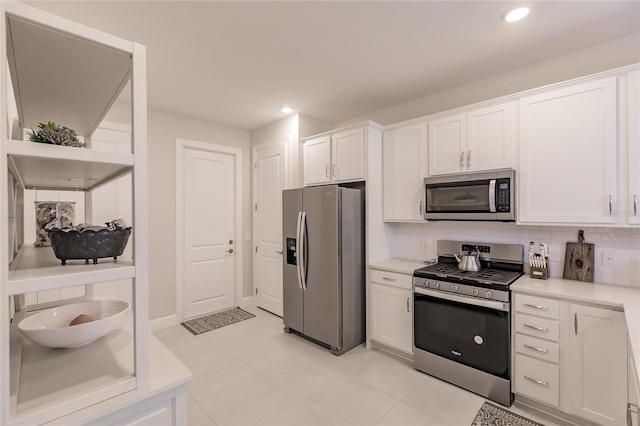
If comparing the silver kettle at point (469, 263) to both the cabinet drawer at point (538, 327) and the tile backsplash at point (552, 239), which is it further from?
the cabinet drawer at point (538, 327)

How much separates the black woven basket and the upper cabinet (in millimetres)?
2491

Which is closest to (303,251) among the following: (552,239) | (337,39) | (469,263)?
(469,263)

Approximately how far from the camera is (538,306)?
6.97 feet

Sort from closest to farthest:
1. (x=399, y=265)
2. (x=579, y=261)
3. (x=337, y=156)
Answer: (x=579, y=261), (x=399, y=265), (x=337, y=156)

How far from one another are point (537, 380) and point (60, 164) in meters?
2.97

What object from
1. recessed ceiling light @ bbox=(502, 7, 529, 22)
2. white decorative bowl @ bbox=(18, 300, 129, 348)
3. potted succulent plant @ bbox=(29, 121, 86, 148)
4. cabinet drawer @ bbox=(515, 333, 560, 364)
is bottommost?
cabinet drawer @ bbox=(515, 333, 560, 364)

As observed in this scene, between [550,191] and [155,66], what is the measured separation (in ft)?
11.1

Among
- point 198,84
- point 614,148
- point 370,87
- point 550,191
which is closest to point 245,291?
point 198,84

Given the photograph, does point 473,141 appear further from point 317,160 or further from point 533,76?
point 317,160

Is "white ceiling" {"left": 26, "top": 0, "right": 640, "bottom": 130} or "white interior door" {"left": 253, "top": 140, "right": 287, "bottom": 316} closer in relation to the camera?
"white ceiling" {"left": 26, "top": 0, "right": 640, "bottom": 130}

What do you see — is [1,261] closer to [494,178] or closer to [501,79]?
[494,178]

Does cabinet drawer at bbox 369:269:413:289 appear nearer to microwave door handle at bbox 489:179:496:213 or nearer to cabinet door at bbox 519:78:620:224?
microwave door handle at bbox 489:179:496:213

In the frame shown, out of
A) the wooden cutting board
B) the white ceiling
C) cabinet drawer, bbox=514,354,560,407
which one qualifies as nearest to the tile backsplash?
the wooden cutting board

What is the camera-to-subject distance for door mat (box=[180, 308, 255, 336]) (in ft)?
12.2
